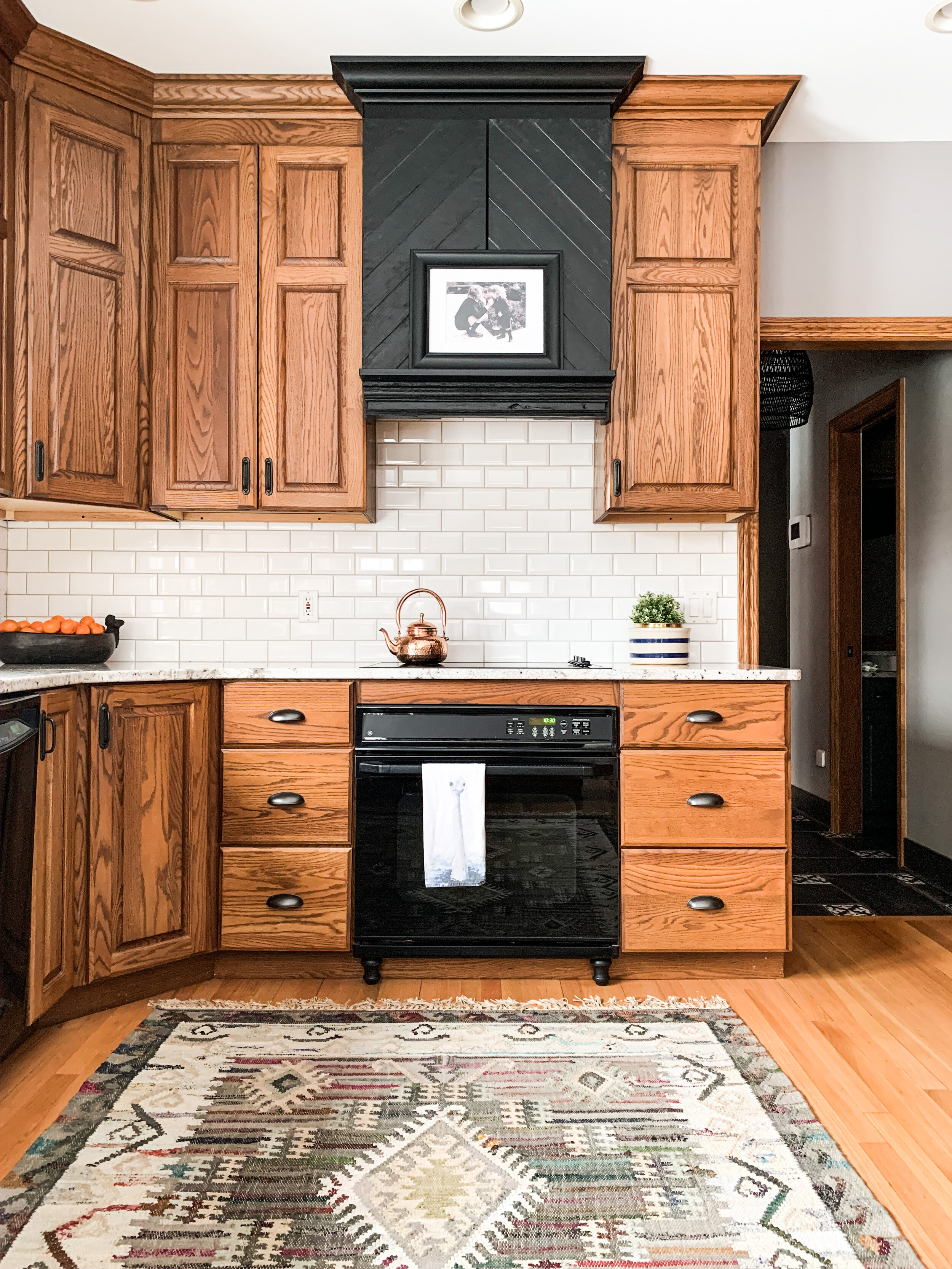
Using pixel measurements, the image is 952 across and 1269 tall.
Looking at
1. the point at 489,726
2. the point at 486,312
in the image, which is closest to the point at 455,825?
the point at 489,726

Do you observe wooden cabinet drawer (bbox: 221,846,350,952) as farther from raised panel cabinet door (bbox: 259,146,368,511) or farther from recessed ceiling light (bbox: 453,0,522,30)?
recessed ceiling light (bbox: 453,0,522,30)

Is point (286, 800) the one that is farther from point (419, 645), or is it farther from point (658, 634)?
point (658, 634)

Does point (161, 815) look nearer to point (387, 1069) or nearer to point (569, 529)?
point (387, 1069)

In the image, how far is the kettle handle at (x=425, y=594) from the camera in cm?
296

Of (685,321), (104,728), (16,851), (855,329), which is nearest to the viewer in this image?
(16,851)

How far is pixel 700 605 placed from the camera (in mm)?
3170

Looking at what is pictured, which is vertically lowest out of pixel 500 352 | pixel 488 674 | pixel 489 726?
pixel 489 726

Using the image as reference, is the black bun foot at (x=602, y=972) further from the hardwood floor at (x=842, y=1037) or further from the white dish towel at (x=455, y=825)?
the white dish towel at (x=455, y=825)

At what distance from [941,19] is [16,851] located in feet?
10.3

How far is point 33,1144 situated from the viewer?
5.78ft

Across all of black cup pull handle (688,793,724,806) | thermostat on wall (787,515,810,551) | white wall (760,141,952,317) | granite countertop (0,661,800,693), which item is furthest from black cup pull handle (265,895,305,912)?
thermostat on wall (787,515,810,551)

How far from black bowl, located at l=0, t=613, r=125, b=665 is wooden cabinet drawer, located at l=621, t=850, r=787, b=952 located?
5.56 ft

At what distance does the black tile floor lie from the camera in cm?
334

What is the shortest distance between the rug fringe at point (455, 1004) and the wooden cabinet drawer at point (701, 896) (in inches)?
6.4
